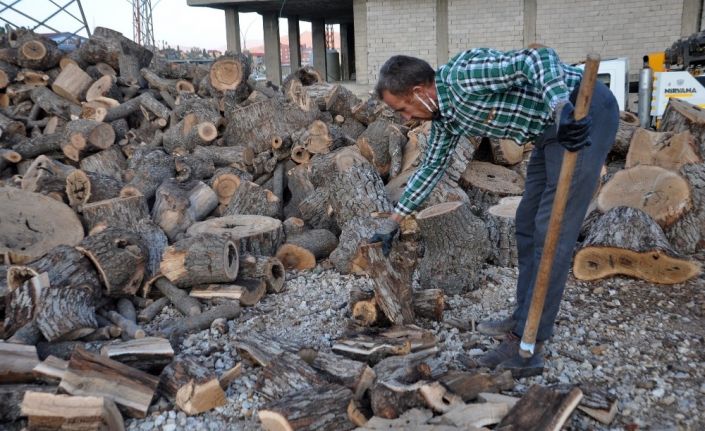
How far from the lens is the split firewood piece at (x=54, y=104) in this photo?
839 centimetres

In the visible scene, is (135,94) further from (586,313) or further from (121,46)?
(586,313)

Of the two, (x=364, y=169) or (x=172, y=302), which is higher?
(x=364, y=169)

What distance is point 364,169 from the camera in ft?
16.1

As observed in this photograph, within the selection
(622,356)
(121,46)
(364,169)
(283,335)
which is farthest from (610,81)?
(121,46)

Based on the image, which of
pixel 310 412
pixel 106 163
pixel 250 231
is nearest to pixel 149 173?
pixel 106 163

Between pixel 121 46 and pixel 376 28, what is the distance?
20.7 ft

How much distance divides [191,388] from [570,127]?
2.03 meters

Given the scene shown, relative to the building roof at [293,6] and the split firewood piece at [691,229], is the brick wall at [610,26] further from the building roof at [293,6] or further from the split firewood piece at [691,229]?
the split firewood piece at [691,229]

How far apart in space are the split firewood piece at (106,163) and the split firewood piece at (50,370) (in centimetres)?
417

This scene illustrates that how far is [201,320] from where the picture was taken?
3.59m

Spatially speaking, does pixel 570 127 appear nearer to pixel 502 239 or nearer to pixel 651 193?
pixel 502 239

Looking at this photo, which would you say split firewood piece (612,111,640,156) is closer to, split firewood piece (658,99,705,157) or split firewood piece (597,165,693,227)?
split firewood piece (658,99,705,157)

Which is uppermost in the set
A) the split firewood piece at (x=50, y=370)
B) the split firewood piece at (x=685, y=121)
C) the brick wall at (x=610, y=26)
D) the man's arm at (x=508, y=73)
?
the brick wall at (x=610, y=26)

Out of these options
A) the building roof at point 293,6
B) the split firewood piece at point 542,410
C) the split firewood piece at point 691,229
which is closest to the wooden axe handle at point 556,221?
the split firewood piece at point 542,410
